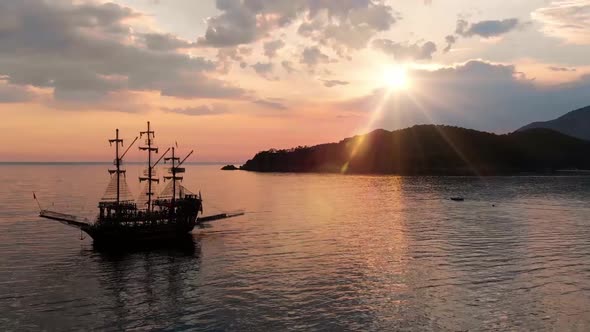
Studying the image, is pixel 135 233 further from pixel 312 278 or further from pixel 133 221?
pixel 312 278

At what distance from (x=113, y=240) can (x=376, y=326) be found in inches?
2233

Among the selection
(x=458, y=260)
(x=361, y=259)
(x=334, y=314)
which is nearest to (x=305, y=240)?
(x=361, y=259)

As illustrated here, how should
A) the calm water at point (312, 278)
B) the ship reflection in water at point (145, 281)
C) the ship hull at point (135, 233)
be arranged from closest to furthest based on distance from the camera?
the calm water at point (312, 278) < the ship reflection in water at point (145, 281) < the ship hull at point (135, 233)

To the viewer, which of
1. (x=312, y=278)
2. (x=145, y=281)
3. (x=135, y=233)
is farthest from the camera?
(x=135, y=233)

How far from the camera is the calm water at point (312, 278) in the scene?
4188 centimetres

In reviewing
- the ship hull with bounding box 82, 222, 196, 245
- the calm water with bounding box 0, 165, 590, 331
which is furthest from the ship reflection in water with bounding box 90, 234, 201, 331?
the ship hull with bounding box 82, 222, 196, 245

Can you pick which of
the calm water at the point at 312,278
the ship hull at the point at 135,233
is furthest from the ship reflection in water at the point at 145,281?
the ship hull at the point at 135,233

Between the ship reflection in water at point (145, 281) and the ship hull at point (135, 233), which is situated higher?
the ship hull at point (135, 233)

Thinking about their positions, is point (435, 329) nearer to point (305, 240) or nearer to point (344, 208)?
point (305, 240)

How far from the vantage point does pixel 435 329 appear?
129 ft

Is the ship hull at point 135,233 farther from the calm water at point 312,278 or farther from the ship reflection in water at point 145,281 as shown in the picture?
the calm water at point 312,278

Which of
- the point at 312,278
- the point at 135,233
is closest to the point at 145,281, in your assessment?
the point at 312,278

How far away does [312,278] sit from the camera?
5581 cm

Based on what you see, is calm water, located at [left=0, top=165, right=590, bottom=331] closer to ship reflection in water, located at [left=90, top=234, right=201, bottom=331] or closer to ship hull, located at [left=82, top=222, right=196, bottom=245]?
ship reflection in water, located at [left=90, top=234, right=201, bottom=331]
